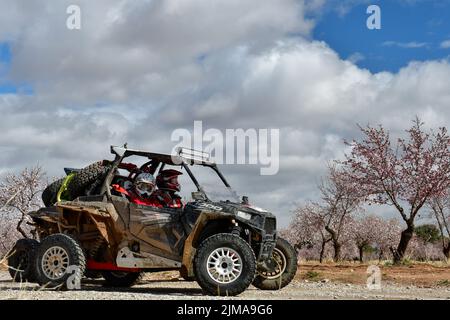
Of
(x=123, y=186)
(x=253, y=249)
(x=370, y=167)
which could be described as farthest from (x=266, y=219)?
(x=370, y=167)

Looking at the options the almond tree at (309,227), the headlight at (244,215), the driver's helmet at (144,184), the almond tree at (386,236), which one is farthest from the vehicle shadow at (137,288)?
the almond tree at (386,236)

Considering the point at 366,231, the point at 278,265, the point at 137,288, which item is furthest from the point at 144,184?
the point at 366,231

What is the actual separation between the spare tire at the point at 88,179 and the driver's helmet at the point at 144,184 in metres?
0.61

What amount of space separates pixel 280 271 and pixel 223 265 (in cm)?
228

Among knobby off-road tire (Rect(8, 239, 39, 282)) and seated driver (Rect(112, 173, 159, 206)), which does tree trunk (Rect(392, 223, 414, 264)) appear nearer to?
seated driver (Rect(112, 173, 159, 206))

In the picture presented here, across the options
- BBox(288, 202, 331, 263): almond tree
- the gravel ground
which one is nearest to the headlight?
the gravel ground

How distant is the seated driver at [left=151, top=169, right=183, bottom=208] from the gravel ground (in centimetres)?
163

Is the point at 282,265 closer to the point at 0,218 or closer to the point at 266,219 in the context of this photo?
the point at 266,219

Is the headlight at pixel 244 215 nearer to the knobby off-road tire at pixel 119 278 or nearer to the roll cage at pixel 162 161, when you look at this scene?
the roll cage at pixel 162 161

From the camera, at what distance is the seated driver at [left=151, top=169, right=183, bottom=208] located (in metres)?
12.6

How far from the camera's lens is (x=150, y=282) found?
15.6 metres

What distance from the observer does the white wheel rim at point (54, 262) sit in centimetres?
1196
